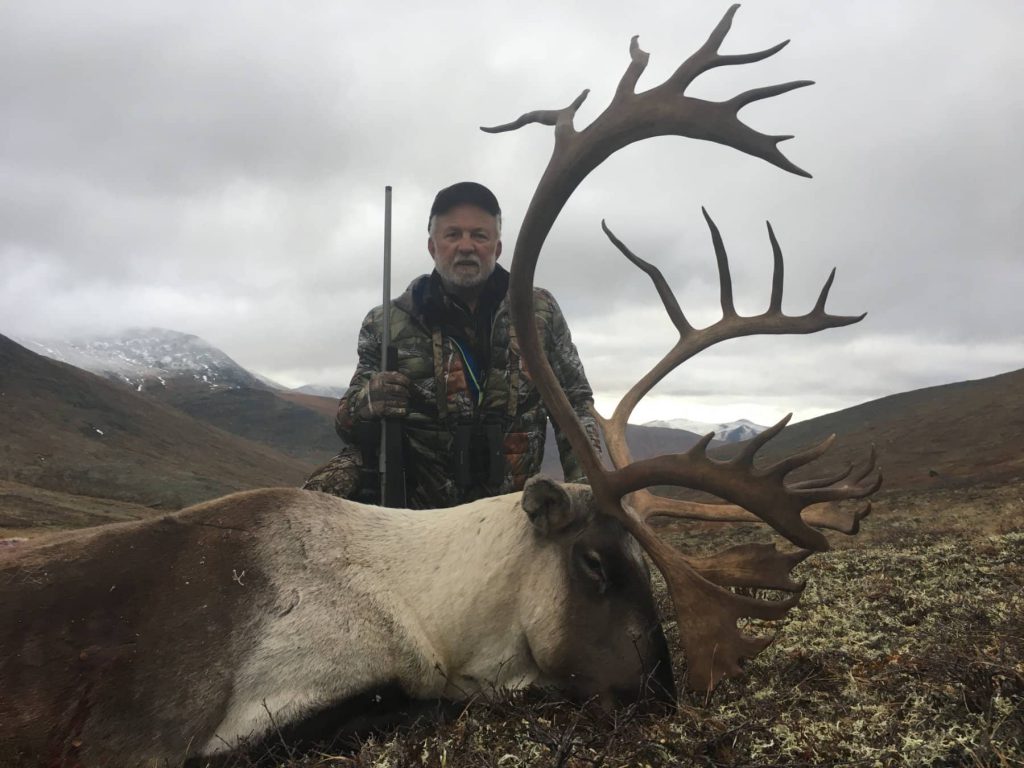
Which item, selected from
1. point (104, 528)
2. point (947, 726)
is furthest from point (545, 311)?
point (947, 726)

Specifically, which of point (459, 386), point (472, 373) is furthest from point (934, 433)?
point (459, 386)

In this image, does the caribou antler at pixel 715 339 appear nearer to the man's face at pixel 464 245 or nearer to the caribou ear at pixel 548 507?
the caribou ear at pixel 548 507

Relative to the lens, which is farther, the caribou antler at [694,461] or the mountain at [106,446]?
the mountain at [106,446]

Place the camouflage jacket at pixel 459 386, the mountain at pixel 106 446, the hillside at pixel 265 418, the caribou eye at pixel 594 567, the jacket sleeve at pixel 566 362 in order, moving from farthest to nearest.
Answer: the hillside at pixel 265 418
the mountain at pixel 106 446
the jacket sleeve at pixel 566 362
the camouflage jacket at pixel 459 386
the caribou eye at pixel 594 567

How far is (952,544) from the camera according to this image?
6.58m

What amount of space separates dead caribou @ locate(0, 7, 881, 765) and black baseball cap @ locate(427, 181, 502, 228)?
2565 millimetres

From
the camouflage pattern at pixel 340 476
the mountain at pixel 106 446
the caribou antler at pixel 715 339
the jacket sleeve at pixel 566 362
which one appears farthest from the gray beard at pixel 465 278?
the mountain at pixel 106 446

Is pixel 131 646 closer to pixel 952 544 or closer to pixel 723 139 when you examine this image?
pixel 723 139

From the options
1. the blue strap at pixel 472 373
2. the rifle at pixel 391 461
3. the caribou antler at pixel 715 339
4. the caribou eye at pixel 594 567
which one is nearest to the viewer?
the caribou eye at pixel 594 567

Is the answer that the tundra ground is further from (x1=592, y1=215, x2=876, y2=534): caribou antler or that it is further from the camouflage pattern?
the camouflage pattern

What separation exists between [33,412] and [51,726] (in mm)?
55422

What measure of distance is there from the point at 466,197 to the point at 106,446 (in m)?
50.3

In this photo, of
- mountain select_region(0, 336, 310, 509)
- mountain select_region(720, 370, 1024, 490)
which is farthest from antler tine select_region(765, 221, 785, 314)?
mountain select_region(0, 336, 310, 509)

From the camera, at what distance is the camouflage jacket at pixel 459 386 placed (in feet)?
19.5
